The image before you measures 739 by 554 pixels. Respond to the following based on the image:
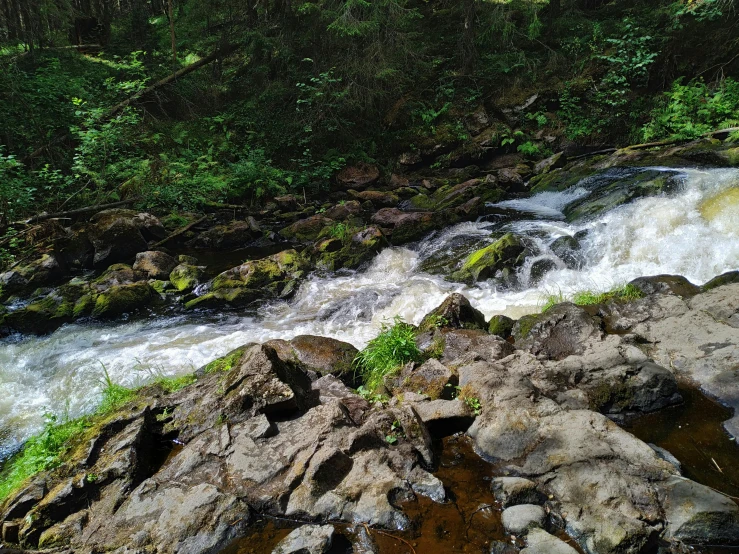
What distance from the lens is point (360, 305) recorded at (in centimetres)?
827

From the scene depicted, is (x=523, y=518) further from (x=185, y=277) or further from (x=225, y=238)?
(x=225, y=238)

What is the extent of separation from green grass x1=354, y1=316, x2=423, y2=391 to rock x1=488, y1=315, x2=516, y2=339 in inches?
56.5

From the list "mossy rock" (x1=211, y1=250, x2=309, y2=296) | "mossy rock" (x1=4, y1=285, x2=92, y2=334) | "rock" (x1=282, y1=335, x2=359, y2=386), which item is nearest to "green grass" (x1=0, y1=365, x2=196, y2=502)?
"rock" (x1=282, y1=335, x2=359, y2=386)

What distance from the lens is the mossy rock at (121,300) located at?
862 cm

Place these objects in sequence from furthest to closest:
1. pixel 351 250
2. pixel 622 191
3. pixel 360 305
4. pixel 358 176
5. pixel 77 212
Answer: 1. pixel 358 176
2. pixel 77 212
3. pixel 351 250
4. pixel 622 191
5. pixel 360 305

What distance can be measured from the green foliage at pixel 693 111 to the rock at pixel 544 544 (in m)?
14.0

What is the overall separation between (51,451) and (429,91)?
56.4 ft

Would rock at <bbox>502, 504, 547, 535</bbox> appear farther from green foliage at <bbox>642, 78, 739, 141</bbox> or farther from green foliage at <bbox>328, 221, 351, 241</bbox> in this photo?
green foliage at <bbox>642, 78, 739, 141</bbox>

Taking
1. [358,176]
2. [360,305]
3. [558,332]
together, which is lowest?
[360,305]

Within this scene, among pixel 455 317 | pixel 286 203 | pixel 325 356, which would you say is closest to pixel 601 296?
pixel 455 317

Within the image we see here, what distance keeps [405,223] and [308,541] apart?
9308 millimetres

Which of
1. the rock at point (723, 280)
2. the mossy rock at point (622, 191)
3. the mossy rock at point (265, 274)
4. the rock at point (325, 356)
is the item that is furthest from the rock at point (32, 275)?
the rock at point (723, 280)

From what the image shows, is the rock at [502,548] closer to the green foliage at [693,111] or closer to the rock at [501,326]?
the rock at [501,326]

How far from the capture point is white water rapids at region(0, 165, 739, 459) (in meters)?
6.64
